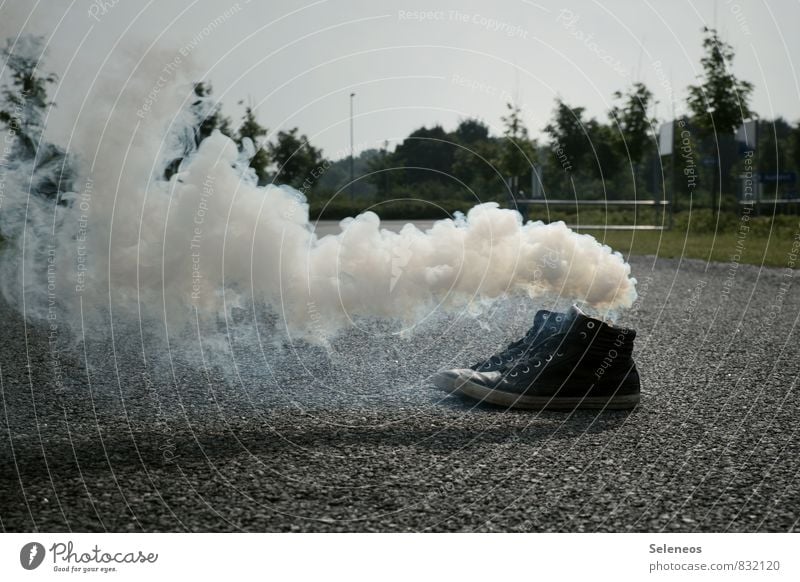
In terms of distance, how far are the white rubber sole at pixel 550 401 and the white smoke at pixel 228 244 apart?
2.86 ft

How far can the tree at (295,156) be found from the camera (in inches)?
349

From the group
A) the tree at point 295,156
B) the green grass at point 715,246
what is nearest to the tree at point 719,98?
the green grass at point 715,246

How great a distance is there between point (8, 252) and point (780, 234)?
18387mm

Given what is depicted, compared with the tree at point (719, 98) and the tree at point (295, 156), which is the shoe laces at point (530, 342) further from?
Answer: the tree at point (719, 98)

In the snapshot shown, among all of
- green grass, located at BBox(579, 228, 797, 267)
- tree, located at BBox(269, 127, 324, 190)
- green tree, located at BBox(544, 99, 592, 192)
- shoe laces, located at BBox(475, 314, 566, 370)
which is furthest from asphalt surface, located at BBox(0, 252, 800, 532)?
green tree, located at BBox(544, 99, 592, 192)

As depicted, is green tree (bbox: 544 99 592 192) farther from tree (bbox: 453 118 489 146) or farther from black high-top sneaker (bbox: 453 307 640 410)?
black high-top sneaker (bbox: 453 307 640 410)

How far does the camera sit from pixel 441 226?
5.59m

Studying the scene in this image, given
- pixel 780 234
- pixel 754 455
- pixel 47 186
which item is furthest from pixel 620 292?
pixel 780 234

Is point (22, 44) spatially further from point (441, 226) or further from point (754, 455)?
point (754, 455)

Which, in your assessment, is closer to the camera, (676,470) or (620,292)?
(676,470)

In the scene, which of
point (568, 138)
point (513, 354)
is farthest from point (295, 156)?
point (568, 138)

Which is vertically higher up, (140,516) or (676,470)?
(140,516)

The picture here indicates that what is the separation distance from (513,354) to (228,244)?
6.75 ft

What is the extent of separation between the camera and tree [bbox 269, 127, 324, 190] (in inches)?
349
